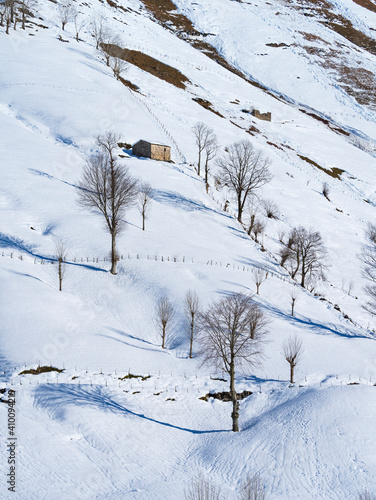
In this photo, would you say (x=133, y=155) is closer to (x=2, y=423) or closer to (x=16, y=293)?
(x=16, y=293)

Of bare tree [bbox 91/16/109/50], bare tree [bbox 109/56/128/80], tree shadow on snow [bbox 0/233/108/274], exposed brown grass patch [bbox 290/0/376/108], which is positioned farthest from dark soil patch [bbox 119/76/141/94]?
exposed brown grass patch [bbox 290/0/376/108]

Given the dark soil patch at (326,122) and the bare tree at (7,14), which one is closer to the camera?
the bare tree at (7,14)

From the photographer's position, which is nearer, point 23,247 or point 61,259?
point 61,259

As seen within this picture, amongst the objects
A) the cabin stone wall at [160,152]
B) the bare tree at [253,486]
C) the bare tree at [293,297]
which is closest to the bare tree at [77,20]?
the cabin stone wall at [160,152]

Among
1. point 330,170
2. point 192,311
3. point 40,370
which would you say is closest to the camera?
point 40,370

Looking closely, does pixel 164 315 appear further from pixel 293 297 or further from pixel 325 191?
pixel 325 191

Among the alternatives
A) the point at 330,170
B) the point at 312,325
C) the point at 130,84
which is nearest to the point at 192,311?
Answer: the point at 312,325

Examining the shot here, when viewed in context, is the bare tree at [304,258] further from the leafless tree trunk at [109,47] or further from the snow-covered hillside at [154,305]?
the leafless tree trunk at [109,47]
